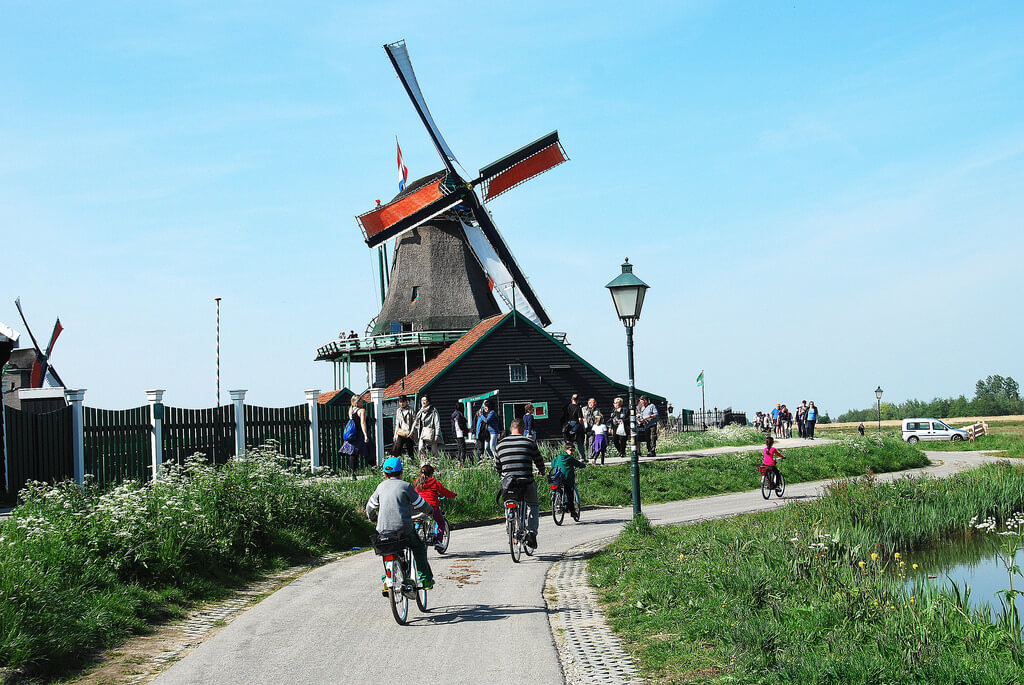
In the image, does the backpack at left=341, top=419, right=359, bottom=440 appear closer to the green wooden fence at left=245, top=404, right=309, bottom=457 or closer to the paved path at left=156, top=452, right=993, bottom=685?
the green wooden fence at left=245, top=404, right=309, bottom=457

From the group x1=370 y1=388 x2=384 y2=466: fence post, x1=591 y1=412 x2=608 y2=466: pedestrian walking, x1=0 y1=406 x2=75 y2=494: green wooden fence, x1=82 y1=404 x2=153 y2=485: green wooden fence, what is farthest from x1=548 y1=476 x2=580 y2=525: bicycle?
x1=82 y1=404 x2=153 y2=485: green wooden fence

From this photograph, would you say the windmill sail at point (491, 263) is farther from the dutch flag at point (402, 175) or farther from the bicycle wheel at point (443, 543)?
the bicycle wheel at point (443, 543)

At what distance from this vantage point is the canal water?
11930mm

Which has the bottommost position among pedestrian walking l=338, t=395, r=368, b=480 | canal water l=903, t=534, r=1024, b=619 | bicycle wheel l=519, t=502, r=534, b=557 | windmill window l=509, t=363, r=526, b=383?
canal water l=903, t=534, r=1024, b=619

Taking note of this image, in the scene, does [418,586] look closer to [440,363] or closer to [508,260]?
[440,363]

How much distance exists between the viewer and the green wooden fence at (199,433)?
69.0 feet

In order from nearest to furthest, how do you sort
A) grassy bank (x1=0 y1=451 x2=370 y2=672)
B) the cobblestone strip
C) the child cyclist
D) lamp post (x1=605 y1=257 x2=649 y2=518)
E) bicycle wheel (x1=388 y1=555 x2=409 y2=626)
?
the cobblestone strip
grassy bank (x1=0 y1=451 x2=370 y2=672)
bicycle wheel (x1=388 y1=555 x2=409 y2=626)
the child cyclist
lamp post (x1=605 y1=257 x2=649 y2=518)

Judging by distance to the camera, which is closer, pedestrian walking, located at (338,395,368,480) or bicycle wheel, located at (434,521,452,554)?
bicycle wheel, located at (434,521,452,554)

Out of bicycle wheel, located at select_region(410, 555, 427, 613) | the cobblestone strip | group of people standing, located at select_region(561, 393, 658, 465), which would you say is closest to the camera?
the cobblestone strip

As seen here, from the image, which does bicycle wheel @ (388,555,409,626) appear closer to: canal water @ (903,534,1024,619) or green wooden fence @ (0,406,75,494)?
canal water @ (903,534,1024,619)

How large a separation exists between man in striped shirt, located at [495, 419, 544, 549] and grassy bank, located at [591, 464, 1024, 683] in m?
1.08

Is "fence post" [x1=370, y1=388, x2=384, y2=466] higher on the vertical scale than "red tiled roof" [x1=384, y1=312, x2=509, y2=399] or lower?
lower

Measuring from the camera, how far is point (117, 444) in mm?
20375

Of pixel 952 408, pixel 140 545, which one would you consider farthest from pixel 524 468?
pixel 952 408
